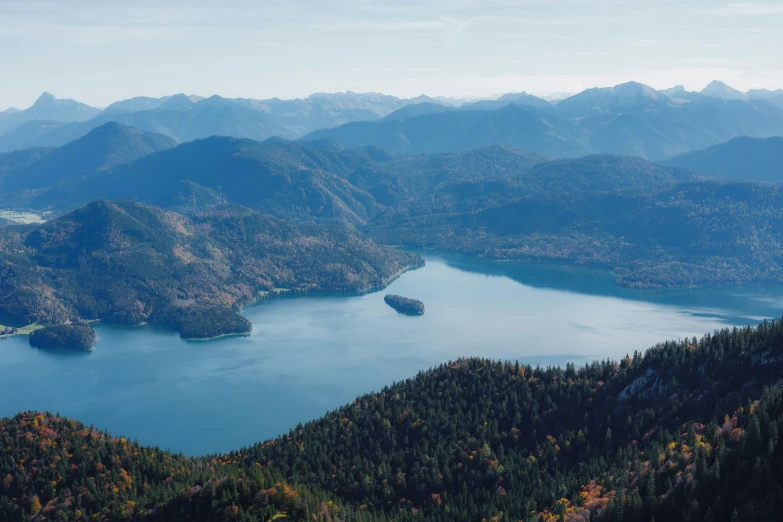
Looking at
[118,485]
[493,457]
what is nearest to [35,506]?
[118,485]

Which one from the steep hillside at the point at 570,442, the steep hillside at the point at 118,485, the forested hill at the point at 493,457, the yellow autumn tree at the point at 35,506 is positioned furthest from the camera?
the yellow autumn tree at the point at 35,506

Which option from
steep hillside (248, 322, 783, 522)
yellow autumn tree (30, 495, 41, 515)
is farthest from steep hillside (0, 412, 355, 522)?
steep hillside (248, 322, 783, 522)

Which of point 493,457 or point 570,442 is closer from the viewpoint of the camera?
point 493,457

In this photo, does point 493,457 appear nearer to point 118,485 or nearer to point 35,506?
point 118,485

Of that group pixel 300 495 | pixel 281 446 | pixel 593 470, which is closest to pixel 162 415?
pixel 281 446

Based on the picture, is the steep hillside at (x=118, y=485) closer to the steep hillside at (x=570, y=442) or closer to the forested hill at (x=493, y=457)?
the forested hill at (x=493, y=457)

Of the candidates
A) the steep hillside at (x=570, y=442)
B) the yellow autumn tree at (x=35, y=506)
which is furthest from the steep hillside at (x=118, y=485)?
the steep hillside at (x=570, y=442)

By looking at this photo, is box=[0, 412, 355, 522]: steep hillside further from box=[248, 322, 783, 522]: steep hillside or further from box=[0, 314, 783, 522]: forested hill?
box=[248, 322, 783, 522]: steep hillside

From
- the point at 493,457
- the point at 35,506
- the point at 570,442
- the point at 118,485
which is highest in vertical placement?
the point at 570,442

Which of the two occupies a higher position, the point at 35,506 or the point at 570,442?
the point at 570,442
